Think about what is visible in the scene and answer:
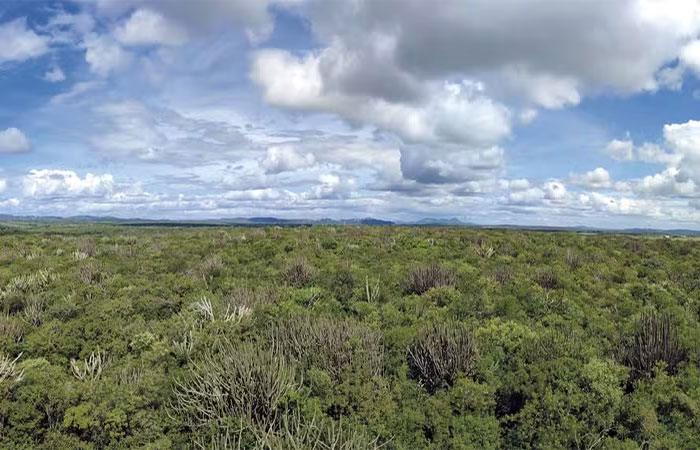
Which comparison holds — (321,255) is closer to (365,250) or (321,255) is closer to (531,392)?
(365,250)

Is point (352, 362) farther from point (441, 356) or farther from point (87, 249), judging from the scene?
point (87, 249)

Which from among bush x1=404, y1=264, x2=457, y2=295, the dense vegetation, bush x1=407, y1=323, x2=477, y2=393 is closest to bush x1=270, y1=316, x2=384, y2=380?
the dense vegetation

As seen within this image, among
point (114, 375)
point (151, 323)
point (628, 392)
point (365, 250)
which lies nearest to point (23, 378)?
point (114, 375)

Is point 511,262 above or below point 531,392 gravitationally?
above

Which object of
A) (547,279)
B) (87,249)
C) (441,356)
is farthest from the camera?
(87,249)

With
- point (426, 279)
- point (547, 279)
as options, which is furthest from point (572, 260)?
point (426, 279)
